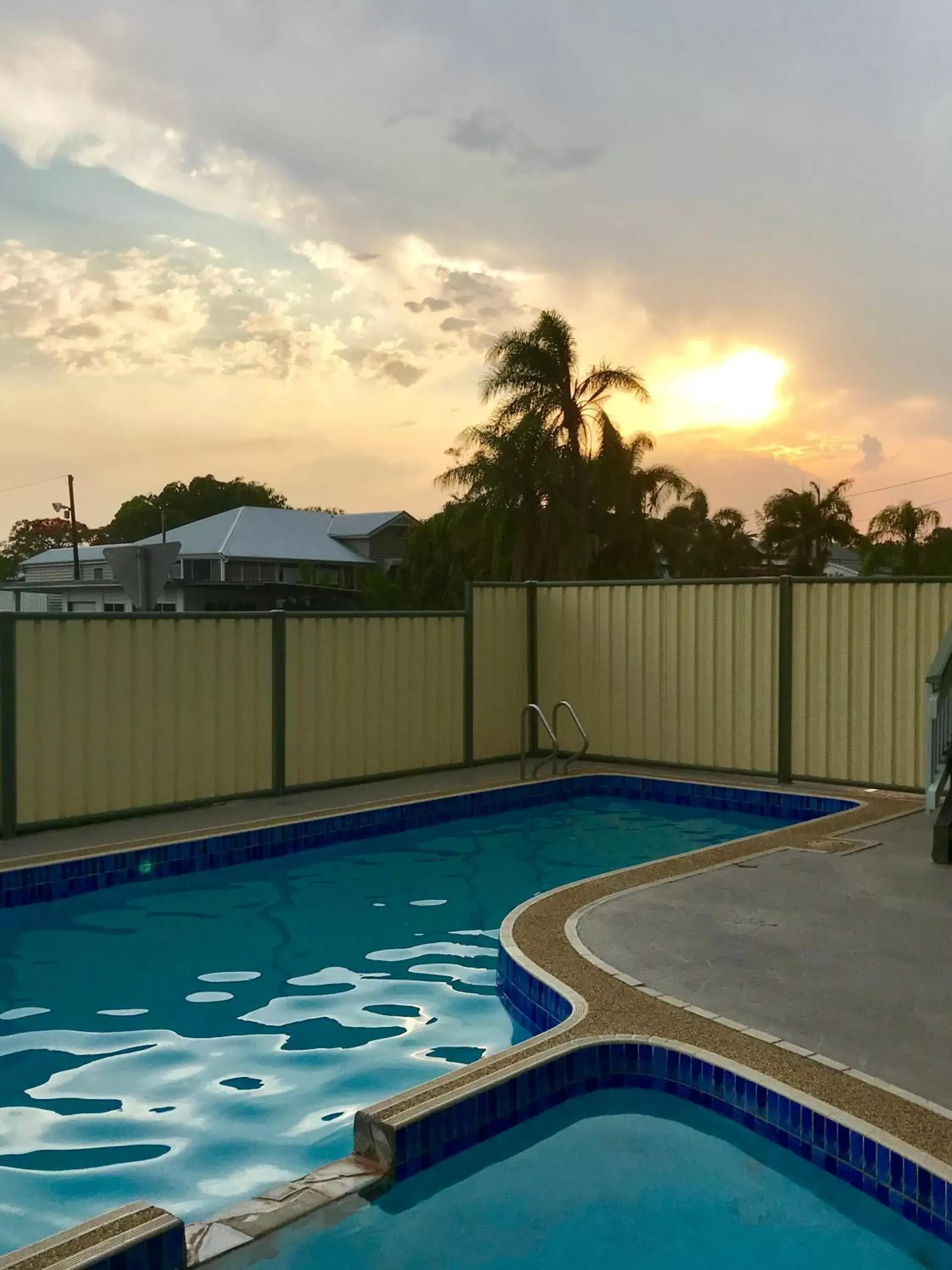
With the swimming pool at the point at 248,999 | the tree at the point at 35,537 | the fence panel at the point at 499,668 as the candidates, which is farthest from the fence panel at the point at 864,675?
the tree at the point at 35,537

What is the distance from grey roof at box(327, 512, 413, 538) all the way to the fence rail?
1343 inches

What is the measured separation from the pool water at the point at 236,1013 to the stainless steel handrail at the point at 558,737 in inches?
79.3

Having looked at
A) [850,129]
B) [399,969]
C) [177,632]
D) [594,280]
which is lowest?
[399,969]

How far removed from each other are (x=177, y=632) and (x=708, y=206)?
1055 cm

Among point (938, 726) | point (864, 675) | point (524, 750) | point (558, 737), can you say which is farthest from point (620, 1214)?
point (558, 737)

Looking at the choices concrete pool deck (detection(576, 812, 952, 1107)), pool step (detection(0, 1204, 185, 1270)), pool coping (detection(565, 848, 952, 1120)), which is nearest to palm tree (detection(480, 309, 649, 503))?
concrete pool deck (detection(576, 812, 952, 1107))

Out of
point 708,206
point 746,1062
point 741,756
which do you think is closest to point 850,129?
point 708,206

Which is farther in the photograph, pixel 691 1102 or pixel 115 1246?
pixel 691 1102

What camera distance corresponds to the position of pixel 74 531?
144 ft

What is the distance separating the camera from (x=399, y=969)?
5.64 m

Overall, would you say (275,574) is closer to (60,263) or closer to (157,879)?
(60,263)

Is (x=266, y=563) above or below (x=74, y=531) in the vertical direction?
below

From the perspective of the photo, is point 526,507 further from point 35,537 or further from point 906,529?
point 35,537

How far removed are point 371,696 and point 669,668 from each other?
2928mm
